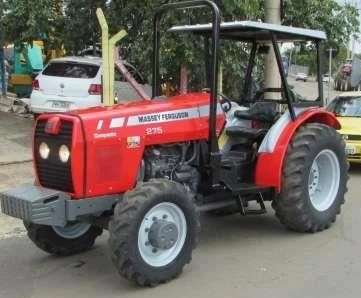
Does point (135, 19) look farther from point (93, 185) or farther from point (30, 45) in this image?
point (93, 185)

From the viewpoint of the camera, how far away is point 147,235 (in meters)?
5.42

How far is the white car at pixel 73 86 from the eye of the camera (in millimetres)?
13008

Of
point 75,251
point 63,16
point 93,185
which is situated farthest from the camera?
point 63,16

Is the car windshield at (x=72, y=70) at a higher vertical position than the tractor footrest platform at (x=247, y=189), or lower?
higher

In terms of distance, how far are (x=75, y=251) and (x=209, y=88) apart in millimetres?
→ 2032

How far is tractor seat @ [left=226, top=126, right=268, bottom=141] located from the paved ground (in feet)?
3.41

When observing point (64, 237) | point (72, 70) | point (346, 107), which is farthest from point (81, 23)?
point (64, 237)

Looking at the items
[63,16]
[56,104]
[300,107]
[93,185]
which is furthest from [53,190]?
[63,16]

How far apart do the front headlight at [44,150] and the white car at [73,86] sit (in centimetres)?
708

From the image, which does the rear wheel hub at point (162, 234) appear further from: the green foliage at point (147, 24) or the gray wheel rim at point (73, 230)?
the green foliage at point (147, 24)

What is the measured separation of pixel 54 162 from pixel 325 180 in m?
3.22

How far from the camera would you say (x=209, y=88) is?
6.38 meters

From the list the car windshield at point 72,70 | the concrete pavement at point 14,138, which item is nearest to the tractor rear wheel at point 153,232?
the concrete pavement at point 14,138

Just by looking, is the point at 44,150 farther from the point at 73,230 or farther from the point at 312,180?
the point at 312,180
